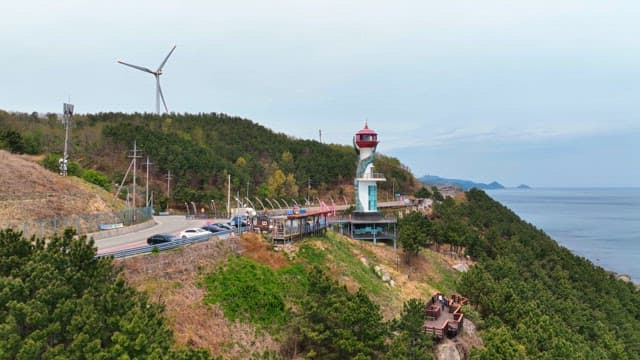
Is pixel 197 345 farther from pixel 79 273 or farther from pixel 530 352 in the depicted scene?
pixel 530 352

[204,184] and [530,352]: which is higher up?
[204,184]

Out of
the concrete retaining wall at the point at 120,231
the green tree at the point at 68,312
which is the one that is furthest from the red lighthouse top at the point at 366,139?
the green tree at the point at 68,312

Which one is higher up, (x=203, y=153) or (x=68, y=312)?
(x=203, y=153)

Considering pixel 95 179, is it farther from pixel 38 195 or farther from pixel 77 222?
pixel 77 222

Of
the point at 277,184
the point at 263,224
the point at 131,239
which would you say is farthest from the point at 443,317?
the point at 277,184

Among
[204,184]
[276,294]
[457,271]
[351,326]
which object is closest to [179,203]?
[204,184]

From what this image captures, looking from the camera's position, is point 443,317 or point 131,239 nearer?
point 443,317
